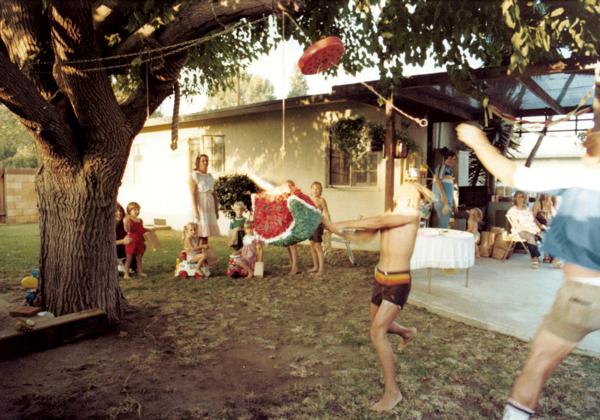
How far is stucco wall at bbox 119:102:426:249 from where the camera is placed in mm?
11078

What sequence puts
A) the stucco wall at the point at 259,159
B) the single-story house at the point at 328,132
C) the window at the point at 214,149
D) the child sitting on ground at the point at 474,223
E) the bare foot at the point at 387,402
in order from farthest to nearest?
the window at the point at 214,149, the stucco wall at the point at 259,159, the child sitting on ground at the point at 474,223, the single-story house at the point at 328,132, the bare foot at the point at 387,402

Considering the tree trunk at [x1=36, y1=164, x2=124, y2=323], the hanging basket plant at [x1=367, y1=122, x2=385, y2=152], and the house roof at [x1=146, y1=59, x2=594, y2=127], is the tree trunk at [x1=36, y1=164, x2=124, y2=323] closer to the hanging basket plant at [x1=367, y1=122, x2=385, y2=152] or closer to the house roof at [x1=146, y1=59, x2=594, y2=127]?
the house roof at [x1=146, y1=59, x2=594, y2=127]

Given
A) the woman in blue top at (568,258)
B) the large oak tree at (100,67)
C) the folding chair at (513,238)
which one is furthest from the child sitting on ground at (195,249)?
the woman in blue top at (568,258)

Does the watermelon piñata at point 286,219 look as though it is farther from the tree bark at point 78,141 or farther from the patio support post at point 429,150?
the patio support post at point 429,150

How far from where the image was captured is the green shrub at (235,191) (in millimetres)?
12555

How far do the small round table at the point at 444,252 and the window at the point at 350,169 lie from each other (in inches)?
190

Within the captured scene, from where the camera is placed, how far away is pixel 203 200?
332 inches

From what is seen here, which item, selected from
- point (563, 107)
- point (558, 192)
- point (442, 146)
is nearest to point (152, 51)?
point (558, 192)

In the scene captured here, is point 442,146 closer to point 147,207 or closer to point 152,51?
point 152,51

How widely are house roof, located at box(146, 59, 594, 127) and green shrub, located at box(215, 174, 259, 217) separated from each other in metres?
1.95

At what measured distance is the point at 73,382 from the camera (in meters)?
3.79

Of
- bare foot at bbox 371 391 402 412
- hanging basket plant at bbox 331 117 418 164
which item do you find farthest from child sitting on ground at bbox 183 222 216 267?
bare foot at bbox 371 391 402 412

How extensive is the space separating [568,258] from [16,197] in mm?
20073

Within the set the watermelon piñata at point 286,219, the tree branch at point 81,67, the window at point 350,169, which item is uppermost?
→ the tree branch at point 81,67
